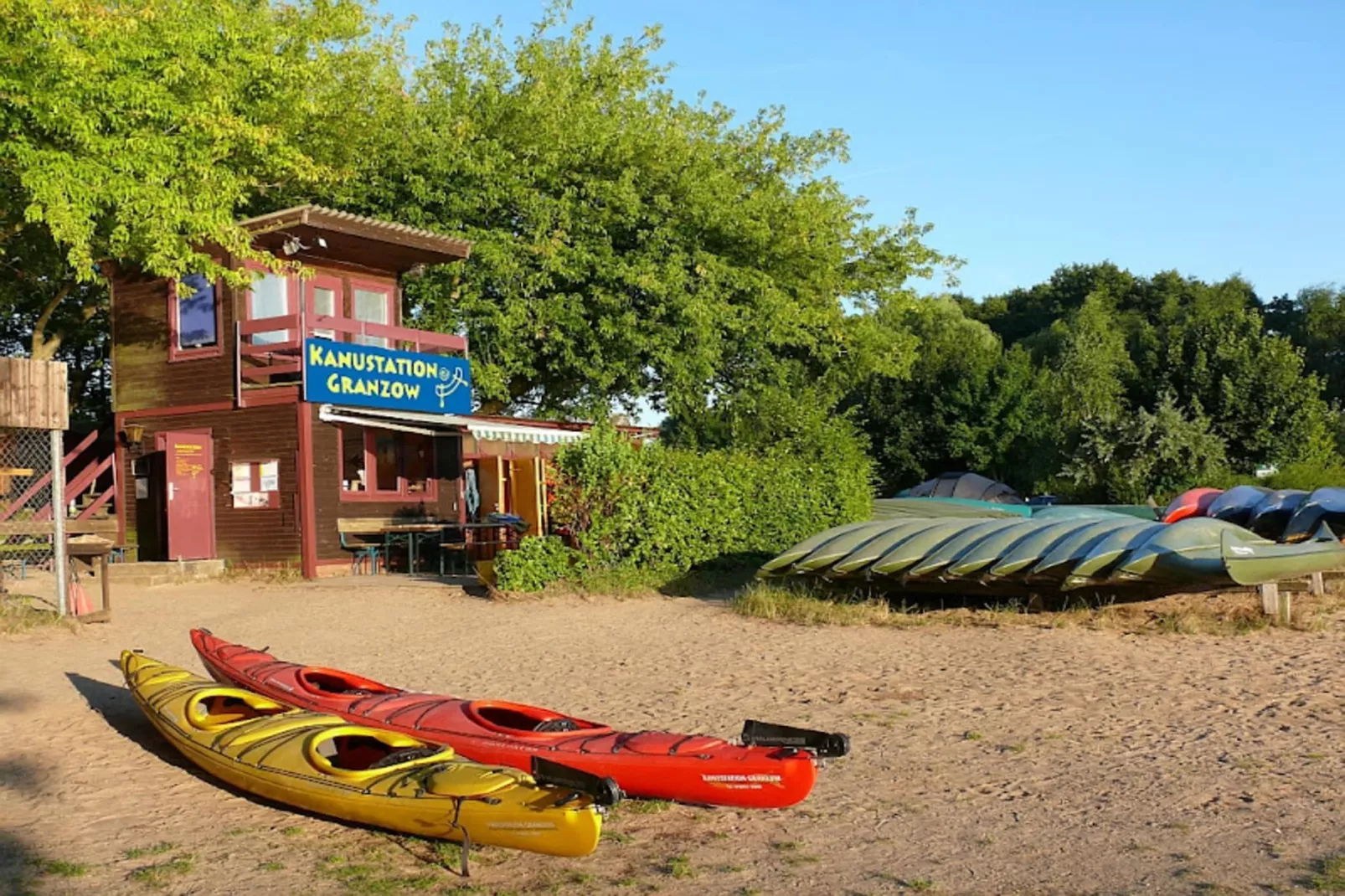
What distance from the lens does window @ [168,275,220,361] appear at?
2033 cm

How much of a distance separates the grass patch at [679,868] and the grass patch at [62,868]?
2.60 m

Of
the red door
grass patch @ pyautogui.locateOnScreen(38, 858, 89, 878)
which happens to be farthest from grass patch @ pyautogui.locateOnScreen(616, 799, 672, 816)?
the red door

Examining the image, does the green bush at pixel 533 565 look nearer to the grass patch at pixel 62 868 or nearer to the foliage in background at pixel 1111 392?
the grass patch at pixel 62 868

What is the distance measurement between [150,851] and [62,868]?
413mm

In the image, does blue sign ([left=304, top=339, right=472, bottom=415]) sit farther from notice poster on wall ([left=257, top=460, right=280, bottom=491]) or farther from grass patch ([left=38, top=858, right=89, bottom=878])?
grass patch ([left=38, top=858, right=89, bottom=878])

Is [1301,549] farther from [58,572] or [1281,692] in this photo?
[58,572]

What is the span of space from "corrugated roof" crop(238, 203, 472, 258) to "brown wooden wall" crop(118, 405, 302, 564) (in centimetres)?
283

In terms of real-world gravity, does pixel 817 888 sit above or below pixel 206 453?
below

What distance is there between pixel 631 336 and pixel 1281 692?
1605cm

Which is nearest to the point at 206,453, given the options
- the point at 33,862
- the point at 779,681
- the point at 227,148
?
the point at 227,148

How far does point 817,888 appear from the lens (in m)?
5.34

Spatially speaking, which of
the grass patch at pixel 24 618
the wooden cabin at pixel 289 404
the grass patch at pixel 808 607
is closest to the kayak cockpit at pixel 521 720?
the grass patch at pixel 808 607

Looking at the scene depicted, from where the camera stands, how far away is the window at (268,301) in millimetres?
20453

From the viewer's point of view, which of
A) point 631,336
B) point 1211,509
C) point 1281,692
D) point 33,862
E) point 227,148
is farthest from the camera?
point 631,336
